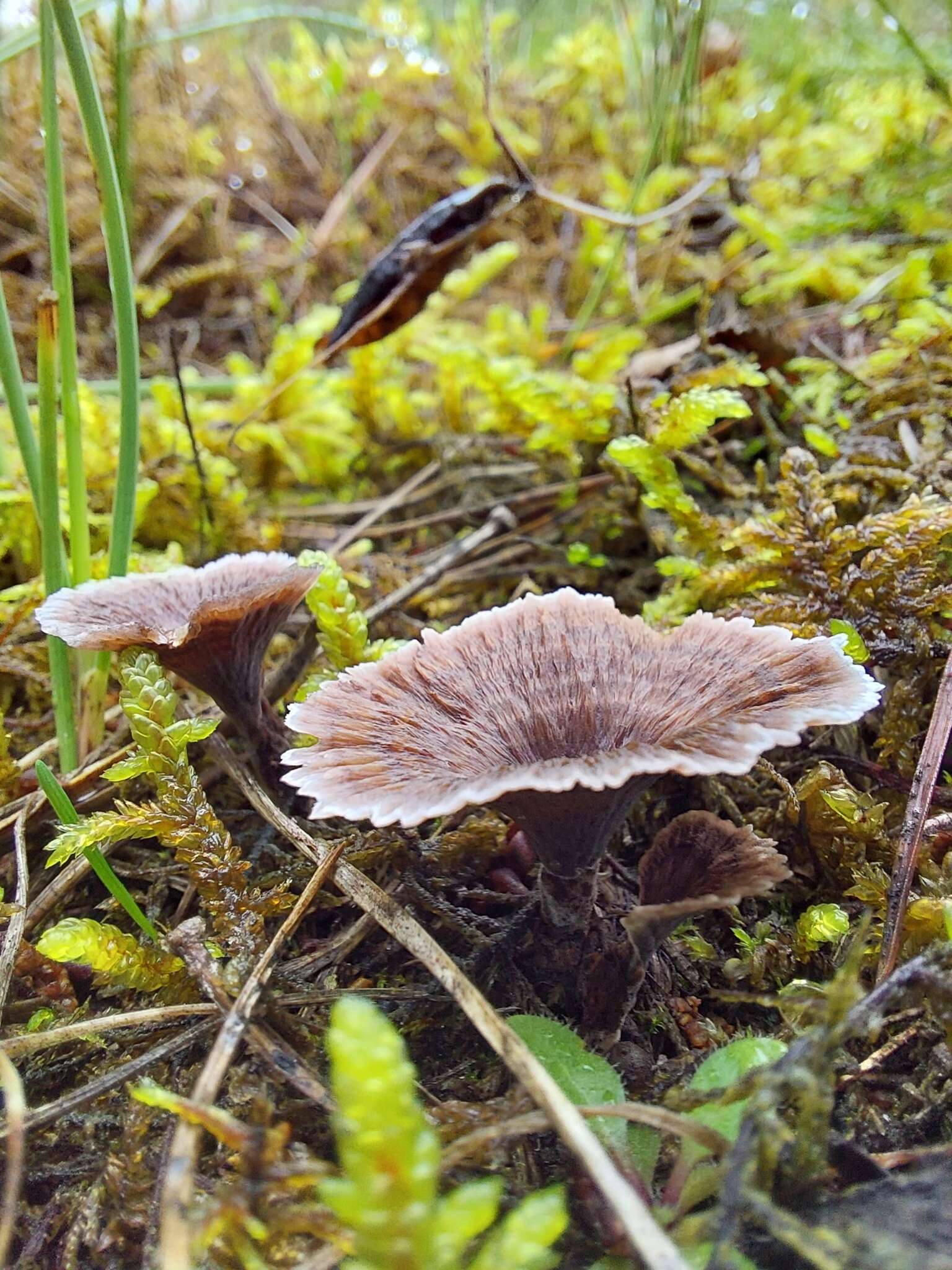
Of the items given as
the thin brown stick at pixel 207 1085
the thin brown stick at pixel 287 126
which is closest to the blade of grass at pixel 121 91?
the thin brown stick at pixel 207 1085

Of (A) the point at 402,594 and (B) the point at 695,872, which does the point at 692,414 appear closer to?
(A) the point at 402,594

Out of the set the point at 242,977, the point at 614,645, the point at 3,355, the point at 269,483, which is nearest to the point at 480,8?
the point at 269,483

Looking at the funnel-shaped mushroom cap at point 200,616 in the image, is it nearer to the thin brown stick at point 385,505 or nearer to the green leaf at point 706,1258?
the thin brown stick at point 385,505

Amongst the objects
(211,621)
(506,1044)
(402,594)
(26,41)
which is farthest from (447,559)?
(26,41)

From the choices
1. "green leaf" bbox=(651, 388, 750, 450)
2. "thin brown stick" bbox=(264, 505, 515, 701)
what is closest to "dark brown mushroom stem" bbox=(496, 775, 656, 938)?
"thin brown stick" bbox=(264, 505, 515, 701)

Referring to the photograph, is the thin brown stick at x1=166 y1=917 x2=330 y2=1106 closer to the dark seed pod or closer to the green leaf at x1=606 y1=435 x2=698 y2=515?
the green leaf at x1=606 y1=435 x2=698 y2=515

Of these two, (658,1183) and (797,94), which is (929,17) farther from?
(658,1183)
